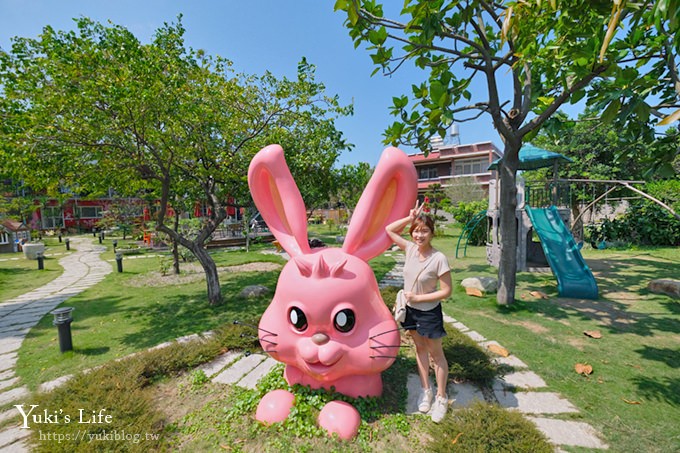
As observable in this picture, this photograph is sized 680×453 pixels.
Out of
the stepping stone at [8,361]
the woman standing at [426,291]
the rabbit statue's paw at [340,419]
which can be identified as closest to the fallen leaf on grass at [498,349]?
the woman standing at [426,291]

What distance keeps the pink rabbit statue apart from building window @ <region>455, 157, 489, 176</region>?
33.6 metres

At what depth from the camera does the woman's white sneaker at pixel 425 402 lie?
3076 millimetres

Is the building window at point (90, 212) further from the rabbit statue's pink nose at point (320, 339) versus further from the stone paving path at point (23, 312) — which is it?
the rabbit statue's pink nose at point (320, 339)

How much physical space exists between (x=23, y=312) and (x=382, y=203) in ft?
29.6

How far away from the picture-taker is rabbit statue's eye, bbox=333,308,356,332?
8.95 feet

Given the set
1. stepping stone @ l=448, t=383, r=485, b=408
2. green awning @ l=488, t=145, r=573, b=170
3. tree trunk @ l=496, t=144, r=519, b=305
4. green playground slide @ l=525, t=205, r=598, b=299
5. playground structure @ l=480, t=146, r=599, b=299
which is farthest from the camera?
green awning @ l=488, t=145, r=573, b=170

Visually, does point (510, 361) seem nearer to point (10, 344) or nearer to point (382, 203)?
point (382, 203)

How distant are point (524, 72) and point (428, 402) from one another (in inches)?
247

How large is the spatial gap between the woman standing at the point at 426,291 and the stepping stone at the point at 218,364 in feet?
8.85

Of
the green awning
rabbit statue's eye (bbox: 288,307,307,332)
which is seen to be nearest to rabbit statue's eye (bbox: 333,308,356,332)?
rabbit statue's eye (bbox: 288,307,307,332)

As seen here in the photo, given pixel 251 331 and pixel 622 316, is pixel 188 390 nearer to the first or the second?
pixel 251 331

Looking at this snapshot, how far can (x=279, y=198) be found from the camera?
3381 millimetres

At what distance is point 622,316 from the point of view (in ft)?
18.9

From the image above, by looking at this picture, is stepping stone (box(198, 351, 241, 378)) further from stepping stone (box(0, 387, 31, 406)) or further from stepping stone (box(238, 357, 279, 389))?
stepping stone (box(0, 387, 31, 406))
